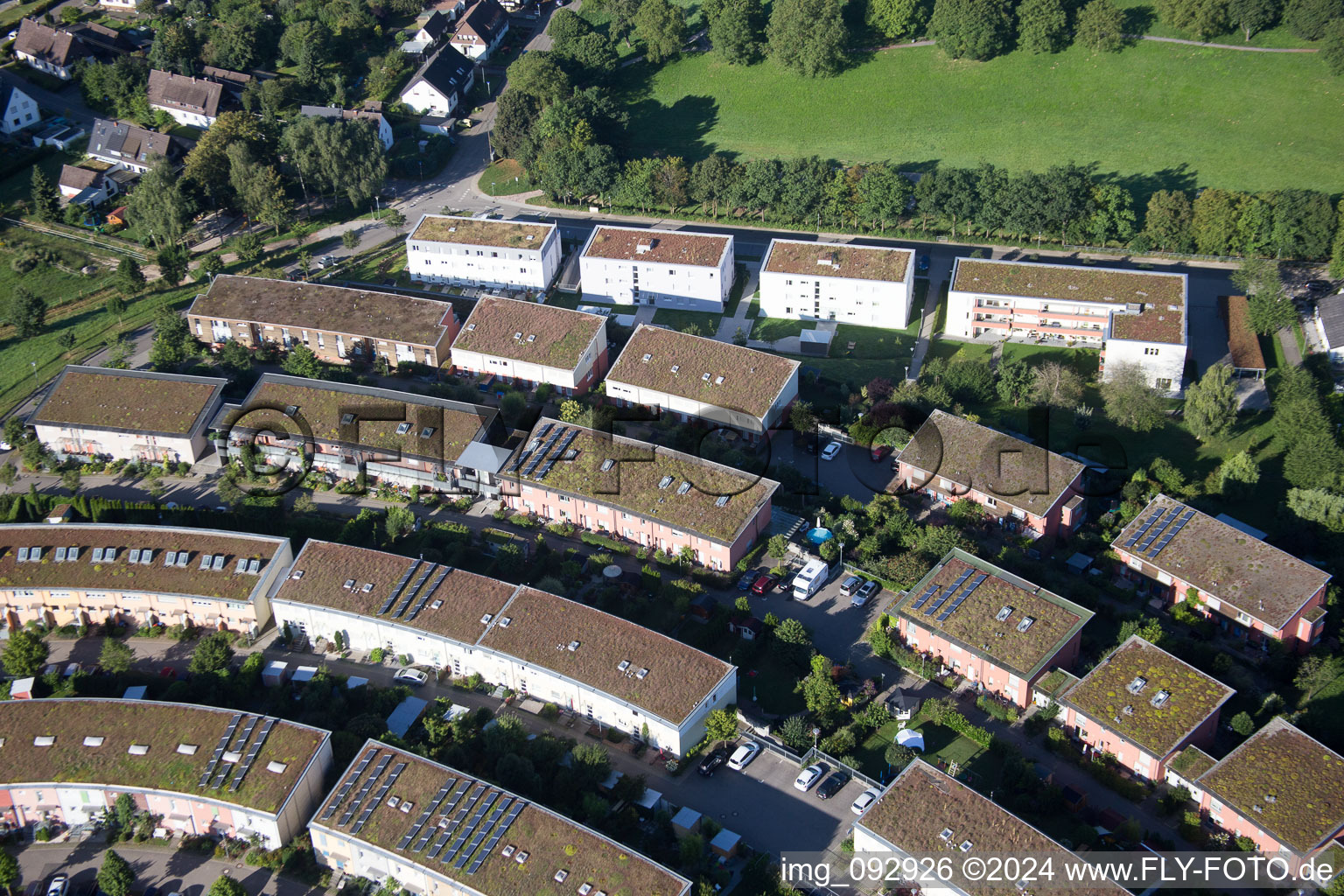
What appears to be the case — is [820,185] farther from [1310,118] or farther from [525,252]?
[1310,118]

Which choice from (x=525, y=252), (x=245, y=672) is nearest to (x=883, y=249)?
(x=525, y=252)

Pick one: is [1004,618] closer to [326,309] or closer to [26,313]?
[326,309]

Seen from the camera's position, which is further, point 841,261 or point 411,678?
point 841,261

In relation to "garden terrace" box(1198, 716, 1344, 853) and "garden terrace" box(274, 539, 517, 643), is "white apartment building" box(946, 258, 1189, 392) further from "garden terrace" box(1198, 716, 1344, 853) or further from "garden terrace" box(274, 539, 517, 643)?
"garden terrace" box(274, 539, 517, 643)

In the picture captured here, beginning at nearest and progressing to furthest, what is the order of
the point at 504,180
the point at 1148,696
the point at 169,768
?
the point at 169,768
the point at 1148,696
the point at 504,180

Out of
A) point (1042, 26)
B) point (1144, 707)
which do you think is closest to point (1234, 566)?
point (1144, 707)
